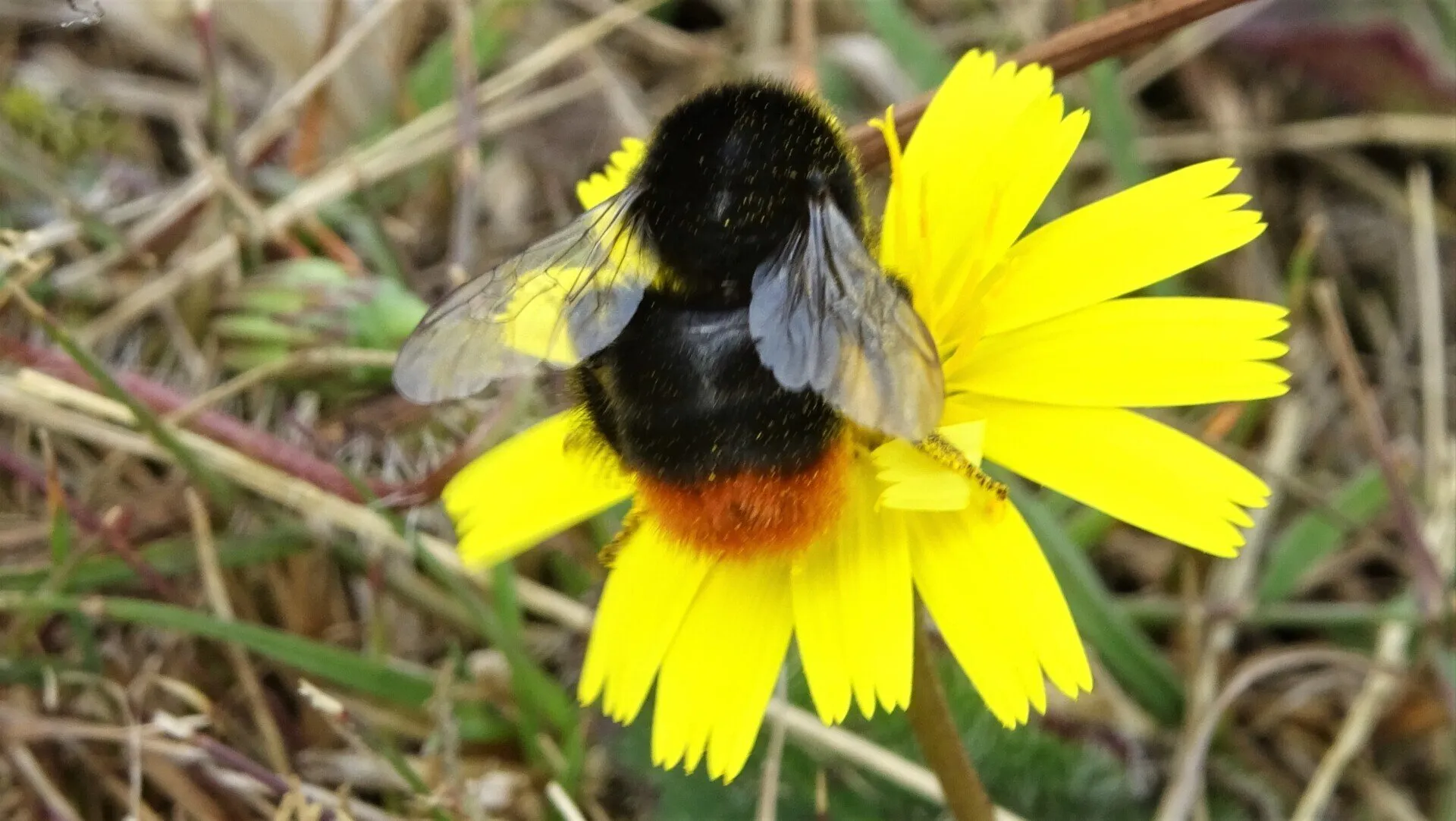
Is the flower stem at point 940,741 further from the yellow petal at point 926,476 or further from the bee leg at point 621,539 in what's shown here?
the bee leg at point 621,539

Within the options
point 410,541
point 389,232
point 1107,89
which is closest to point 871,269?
point 410,541

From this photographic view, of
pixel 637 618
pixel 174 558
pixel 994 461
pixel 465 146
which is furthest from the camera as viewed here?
pixel 465 146

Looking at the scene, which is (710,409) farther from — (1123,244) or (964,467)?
(1123,244)

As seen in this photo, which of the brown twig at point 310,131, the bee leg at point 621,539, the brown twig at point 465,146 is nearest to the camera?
the bee leg at point 621,539

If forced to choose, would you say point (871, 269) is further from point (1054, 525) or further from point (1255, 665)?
point (1255, 665)

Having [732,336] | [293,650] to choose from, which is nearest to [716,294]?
[732,336]

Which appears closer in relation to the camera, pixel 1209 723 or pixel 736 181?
pixel 736 181

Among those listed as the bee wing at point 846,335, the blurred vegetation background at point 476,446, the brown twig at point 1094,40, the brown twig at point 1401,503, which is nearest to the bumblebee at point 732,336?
the bee wing at point 846,335

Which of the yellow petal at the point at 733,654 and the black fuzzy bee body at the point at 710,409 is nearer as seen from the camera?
the black fuzzy bee body at the point at 710,409
